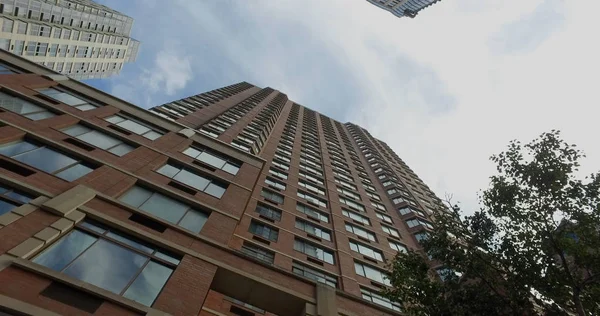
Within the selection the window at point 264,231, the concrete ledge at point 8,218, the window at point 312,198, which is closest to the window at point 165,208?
the concrete ledge at point 8,218

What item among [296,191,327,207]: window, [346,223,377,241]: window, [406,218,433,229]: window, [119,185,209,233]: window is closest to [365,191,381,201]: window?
[406,218,433,229]: window

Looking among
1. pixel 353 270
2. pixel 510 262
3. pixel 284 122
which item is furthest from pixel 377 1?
pixel 510 262

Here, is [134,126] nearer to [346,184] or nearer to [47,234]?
[47,234]

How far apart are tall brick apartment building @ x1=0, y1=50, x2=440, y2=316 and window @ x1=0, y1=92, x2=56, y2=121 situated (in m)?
0.07

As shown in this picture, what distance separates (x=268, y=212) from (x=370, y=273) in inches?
317

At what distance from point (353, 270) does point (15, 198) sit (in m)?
18.1

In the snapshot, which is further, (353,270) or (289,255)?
(353,270)

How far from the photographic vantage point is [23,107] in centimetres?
1702

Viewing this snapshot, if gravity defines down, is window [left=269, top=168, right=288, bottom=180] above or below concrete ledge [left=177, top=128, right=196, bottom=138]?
below

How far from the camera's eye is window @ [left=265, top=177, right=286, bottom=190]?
1218 inches

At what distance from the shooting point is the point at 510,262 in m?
13.3

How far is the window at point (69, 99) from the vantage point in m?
19.6

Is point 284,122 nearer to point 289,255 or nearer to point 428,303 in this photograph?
point 289,255

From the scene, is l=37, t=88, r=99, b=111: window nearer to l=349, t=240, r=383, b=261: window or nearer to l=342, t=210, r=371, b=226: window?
l=349, t=240, r=383, b=261: window
